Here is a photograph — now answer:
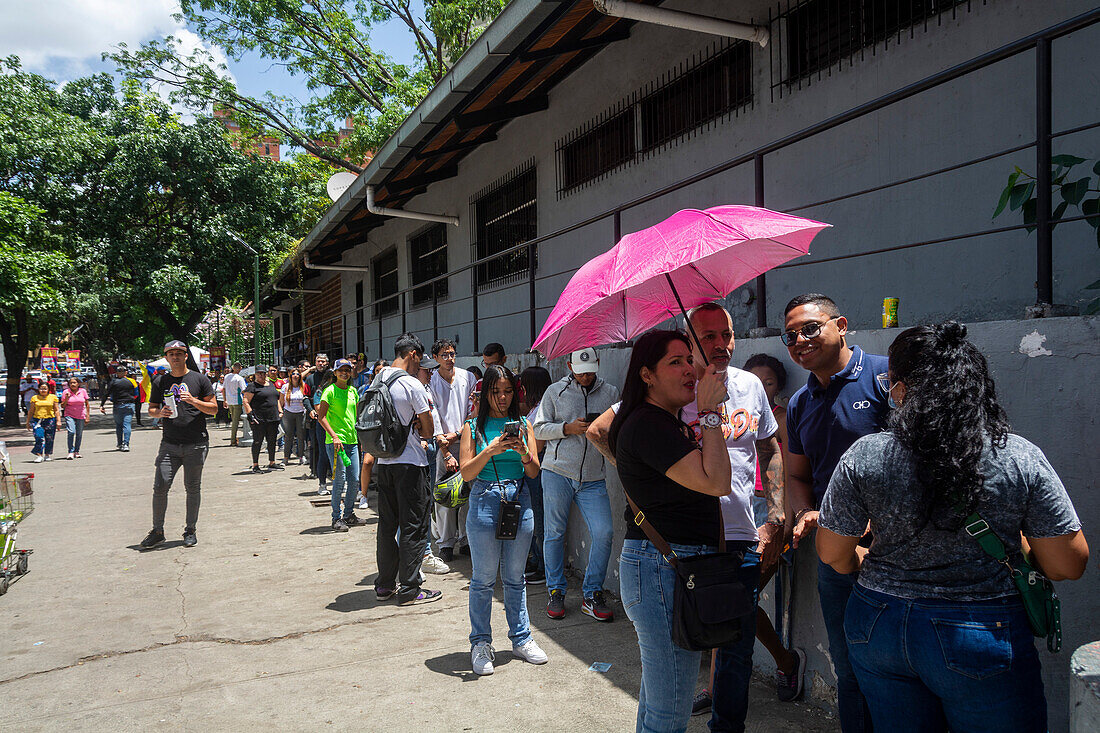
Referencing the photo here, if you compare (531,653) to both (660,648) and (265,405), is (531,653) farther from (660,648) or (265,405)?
(265,405)

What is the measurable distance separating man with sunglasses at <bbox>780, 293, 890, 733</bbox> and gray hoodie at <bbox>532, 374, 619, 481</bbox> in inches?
87.5

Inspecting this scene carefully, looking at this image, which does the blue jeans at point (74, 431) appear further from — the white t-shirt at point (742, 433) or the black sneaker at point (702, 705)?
the white t-shirt at point (742, 433)

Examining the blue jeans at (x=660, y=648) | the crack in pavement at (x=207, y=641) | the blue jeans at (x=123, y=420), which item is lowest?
the crack in pavement at (x=207, y=641)

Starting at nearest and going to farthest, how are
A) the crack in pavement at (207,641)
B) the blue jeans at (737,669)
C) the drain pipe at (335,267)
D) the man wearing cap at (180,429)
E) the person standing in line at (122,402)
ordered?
the blue jeans at (737,669), the crack in pavement at (207,641), the man wearing cap at (180,429), the person standing in line at (122,402), the drain pipe at (335,267)

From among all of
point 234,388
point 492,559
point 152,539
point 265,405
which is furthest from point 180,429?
point 234,388

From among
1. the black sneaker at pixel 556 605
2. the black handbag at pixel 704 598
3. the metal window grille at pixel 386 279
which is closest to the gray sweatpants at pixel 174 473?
the black sneaker at pixel 556 605

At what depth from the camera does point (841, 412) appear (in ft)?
9.91

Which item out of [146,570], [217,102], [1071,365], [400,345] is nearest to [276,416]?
[146,570]

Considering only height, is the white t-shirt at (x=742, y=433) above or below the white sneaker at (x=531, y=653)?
above

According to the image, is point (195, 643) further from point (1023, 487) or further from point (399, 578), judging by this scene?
point (1023, 487)

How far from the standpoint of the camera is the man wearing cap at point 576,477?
529cm

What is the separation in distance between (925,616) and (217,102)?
28.8 meters

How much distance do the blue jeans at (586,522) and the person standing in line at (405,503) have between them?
1019 millimetres

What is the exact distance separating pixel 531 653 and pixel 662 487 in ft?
7.73
